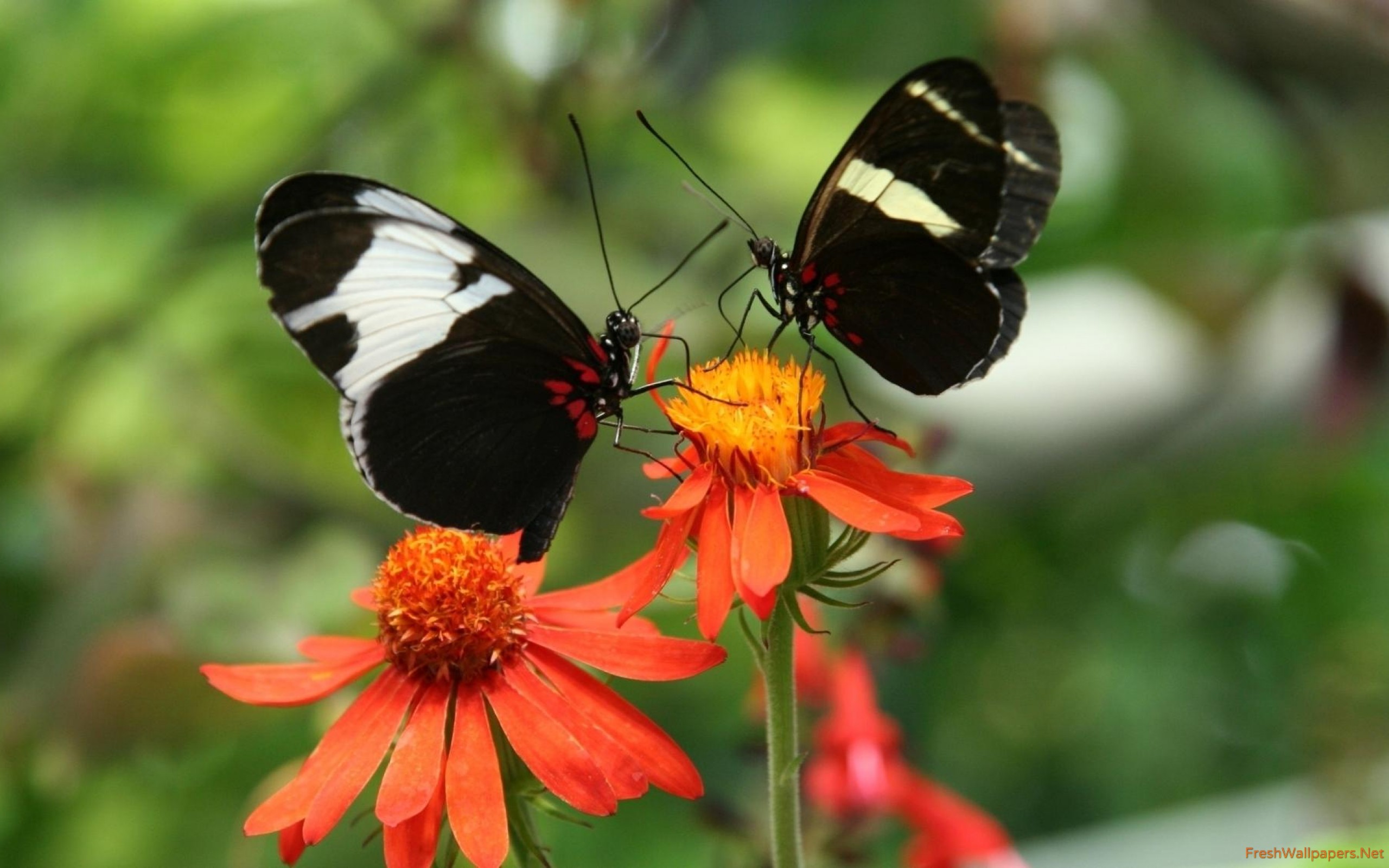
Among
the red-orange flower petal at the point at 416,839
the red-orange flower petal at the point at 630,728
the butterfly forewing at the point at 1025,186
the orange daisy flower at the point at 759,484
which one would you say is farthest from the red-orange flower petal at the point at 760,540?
the butterfly forewing at the point at 1025,186

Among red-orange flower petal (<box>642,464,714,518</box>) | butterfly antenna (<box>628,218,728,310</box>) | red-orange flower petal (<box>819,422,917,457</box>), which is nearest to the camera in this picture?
red-orange flower petal (<box>642,464,714,518</box>)

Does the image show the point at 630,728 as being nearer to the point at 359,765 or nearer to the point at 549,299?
the point at 359,765

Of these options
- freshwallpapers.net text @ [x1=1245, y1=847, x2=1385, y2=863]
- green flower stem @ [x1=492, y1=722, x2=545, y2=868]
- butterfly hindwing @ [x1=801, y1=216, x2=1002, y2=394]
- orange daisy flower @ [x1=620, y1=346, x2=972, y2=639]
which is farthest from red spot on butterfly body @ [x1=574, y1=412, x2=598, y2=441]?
freshwallpapers.net text @ [x1=1245, y1=847, x2=1385, y2=863]

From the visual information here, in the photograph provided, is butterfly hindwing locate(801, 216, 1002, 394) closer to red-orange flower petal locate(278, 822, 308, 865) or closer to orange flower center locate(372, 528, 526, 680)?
orange flower center locate(372, 528, 526, 680)

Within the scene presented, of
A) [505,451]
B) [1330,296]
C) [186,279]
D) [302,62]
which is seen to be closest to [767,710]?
[505,451]

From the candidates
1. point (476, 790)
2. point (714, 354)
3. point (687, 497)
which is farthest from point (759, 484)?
point (714, 354)

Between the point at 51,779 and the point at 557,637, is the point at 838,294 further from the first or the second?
the point at 51,779
